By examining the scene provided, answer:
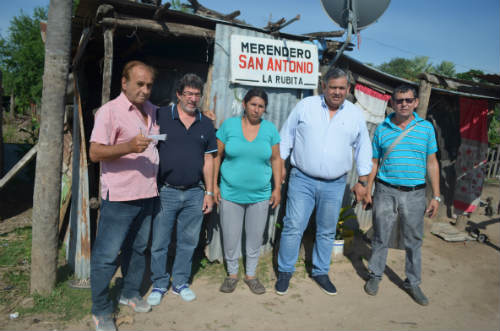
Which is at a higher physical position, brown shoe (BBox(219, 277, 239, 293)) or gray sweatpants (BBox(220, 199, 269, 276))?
gray sweatpants (BBox(220, 199, 269, 276))

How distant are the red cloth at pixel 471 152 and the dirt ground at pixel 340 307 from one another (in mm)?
3240

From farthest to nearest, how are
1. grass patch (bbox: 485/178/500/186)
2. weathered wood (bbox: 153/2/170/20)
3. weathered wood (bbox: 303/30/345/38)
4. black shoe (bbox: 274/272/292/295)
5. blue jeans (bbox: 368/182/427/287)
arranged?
1. grass patch (bbox: 485/178/500/186)
2. weathered wood (bbox: 303/30/345/38)
3. black shoe (bbox: 274/272/292/295)
4. blue jeans (bbox: 368/182/427/287)
5. weathered wood (bbox: 153/2/170/20)

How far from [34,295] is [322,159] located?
312 cm

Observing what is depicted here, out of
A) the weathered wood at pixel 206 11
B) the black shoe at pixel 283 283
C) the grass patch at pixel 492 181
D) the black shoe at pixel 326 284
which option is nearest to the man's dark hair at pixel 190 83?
the weathered wood at pixel 206 11

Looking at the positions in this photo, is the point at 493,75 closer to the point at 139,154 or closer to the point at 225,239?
the point at 225,239

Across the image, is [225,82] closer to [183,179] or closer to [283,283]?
[183,179]

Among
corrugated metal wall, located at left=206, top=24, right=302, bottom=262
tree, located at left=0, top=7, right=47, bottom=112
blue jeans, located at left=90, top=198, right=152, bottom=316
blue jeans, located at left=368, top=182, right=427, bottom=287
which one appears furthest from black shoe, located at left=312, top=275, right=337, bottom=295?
tree, located at left=0, top=7, right=47, bottom=112

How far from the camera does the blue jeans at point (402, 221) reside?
3.61m

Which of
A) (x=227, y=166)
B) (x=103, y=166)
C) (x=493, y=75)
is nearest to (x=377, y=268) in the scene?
(x=227, y=166)

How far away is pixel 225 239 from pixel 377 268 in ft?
5.85

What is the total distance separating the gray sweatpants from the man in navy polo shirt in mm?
239

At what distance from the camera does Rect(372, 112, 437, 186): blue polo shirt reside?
355 centimetres

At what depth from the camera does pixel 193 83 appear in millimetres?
3039

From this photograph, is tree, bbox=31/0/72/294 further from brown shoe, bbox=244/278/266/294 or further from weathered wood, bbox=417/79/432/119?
weathered wood, bbox=417/79/432/119
